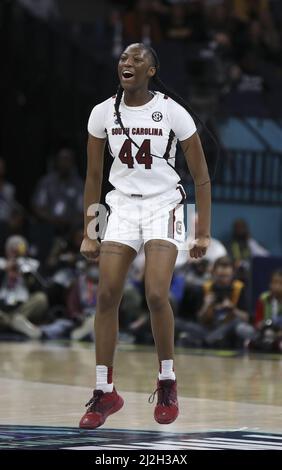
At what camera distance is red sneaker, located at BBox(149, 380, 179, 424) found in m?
7.70

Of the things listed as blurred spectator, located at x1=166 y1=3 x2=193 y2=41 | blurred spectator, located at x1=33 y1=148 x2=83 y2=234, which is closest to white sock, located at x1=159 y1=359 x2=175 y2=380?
blurred spectator, located at x1=33 y1=148 x2=83 y2=234

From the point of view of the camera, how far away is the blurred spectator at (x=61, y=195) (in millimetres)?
19281

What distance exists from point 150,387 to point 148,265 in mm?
2970

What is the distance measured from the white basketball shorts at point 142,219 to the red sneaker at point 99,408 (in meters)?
0.91

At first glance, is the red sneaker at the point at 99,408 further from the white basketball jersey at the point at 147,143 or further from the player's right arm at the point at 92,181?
the white basketball jersey at the point at 147,143

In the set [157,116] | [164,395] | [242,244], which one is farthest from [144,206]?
[242,244]

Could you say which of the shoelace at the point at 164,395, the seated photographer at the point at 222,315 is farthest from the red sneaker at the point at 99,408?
the seated photographer at the point at 222,315

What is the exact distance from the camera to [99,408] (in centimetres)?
770

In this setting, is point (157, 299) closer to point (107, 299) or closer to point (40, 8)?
point (107, 299)

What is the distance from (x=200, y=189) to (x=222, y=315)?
7790mm

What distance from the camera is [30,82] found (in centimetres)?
2081

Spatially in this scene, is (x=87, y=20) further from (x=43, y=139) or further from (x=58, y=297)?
(x=58, y=297)
